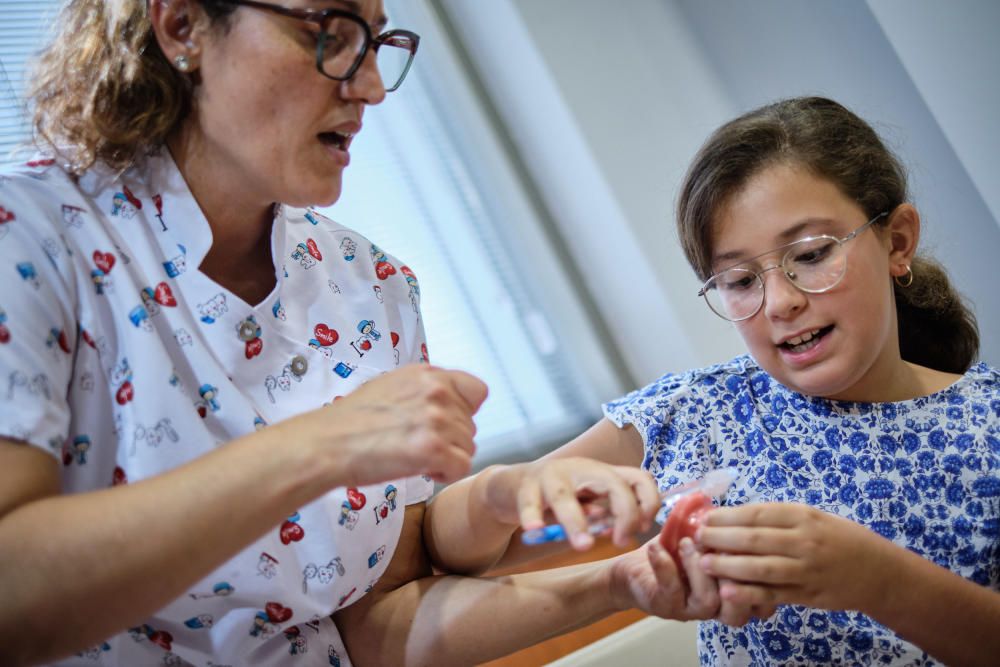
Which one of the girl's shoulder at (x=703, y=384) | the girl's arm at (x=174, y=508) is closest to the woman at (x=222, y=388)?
the girl's arm at (x=174, y=508)

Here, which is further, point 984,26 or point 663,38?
point 663,38

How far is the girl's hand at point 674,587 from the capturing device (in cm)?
114

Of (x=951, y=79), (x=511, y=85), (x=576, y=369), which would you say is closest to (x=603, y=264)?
(x=576, y=369)

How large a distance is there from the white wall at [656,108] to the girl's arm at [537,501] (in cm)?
127

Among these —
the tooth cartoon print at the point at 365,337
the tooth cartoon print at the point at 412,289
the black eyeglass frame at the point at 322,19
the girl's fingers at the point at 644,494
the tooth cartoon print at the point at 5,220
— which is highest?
the black eyeglass frame at the point at 322,19

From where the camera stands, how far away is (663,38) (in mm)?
3121

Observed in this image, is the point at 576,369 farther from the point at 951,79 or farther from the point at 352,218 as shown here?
the point at 951,79

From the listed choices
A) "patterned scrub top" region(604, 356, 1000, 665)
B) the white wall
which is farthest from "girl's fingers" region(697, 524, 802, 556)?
the white wall

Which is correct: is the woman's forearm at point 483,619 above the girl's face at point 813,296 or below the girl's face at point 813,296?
below

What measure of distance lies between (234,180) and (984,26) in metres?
1.68

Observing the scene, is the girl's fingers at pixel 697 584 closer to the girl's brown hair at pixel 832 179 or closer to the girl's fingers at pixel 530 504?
the girl's fingers at pixel 530 504

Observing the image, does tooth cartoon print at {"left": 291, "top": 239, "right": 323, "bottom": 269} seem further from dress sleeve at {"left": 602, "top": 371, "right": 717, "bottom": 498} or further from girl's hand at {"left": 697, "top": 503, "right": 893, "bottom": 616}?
girl's hand at {"left": 697, "top": 503, "right": 893, "bottom": 616}

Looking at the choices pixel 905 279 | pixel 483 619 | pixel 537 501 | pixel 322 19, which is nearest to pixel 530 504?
pixel 537 501

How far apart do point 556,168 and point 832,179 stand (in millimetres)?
1841
